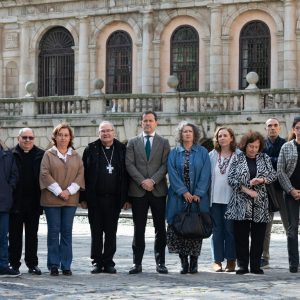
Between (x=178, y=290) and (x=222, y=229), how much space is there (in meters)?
2.70

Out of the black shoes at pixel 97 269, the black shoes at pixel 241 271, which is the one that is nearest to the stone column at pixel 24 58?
the black shoes at pixel 97 269

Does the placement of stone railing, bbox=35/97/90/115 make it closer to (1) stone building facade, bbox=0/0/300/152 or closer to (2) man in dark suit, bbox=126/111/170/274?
(1) stone building facade, bbox=0/0/300/152

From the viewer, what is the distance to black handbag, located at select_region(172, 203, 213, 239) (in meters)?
15.0

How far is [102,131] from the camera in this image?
1552cm

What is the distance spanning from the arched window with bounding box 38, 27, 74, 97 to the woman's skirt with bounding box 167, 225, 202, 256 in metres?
26.3

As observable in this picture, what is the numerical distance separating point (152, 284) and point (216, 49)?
82.1ft

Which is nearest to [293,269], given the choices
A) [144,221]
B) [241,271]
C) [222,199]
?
[241,271]

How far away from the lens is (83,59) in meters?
40.5

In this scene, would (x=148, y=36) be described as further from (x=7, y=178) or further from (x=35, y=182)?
(x=7, y=178)

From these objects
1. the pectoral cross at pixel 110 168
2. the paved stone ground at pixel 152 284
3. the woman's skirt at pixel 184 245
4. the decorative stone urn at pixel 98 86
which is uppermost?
the decorative stone urn at pixel 98 86

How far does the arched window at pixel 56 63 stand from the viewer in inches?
1625

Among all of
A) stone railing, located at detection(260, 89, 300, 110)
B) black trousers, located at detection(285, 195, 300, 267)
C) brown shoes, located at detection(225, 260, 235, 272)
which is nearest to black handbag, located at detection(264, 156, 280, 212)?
black trousers, located at detection(285, 195, 300, 267)

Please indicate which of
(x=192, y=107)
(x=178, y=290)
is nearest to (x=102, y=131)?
(x=178, y=290)

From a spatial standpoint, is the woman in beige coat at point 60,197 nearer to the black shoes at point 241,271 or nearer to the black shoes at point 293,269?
the black shoes at point 241,271
